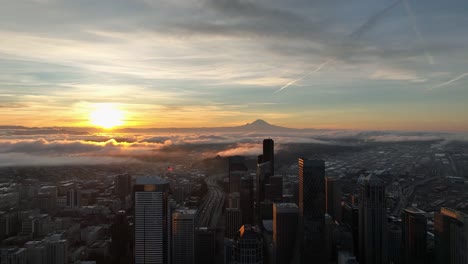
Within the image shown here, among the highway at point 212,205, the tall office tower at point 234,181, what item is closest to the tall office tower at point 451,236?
the highway at point 212,205

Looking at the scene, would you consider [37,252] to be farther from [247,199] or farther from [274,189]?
[274,189]

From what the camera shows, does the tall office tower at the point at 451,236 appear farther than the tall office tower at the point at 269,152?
No

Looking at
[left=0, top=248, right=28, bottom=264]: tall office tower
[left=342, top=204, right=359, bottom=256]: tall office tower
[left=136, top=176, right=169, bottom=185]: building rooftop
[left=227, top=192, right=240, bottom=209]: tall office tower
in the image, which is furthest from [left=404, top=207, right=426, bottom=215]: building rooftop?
[left=0, top=248, right=28, bottom=264]: tall office tower

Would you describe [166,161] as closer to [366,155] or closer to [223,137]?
[223,137]

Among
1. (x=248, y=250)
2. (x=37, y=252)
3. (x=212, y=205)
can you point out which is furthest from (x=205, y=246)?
(x=37, y=252)

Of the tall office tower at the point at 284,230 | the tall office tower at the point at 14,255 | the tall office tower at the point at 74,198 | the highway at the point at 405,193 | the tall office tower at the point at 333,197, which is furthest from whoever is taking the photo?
the tall office tower at the point at 74,198

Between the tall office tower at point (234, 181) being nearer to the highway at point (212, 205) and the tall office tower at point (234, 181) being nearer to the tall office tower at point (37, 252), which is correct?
the highway at point (212, 205)

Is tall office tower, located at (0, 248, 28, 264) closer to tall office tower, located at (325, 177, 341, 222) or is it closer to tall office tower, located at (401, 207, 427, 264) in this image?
tall office tower, located at (325, 177, 341, 222)

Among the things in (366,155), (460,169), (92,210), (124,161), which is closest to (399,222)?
(366,155)
